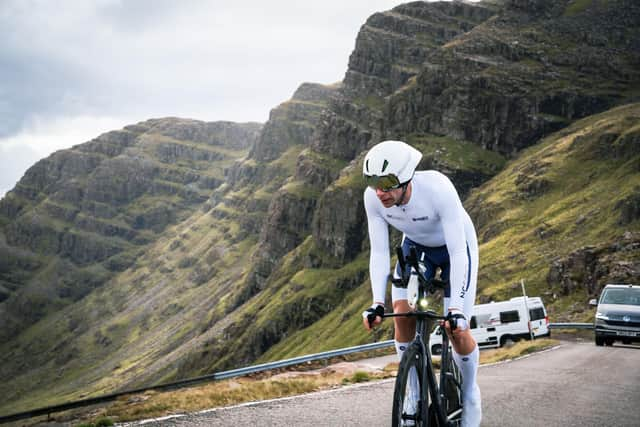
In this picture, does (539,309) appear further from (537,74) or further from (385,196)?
(537,74)

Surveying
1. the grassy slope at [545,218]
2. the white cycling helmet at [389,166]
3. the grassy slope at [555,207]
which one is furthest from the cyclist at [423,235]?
the grassy slope at [555,207]

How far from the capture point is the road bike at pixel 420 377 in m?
4.77

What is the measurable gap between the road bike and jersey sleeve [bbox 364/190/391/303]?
51cm

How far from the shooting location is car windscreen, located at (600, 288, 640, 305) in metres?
22.9

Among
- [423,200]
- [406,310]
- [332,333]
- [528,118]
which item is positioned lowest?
[332,333]

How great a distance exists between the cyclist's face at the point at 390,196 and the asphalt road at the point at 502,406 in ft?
11.1

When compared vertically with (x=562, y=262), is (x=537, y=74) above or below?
above

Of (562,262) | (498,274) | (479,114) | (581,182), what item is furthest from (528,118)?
(562,262)

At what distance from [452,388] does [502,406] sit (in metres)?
3.51

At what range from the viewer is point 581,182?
12412cm

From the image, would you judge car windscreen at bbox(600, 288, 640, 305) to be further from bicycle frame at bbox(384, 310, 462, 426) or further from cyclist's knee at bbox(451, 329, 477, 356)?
bicycle frame at bbox(384, 310, 462, 426)

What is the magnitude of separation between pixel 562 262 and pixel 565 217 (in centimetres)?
3067

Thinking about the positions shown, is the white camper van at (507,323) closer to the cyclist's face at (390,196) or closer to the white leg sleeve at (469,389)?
the white leg sleeve at (469,389)

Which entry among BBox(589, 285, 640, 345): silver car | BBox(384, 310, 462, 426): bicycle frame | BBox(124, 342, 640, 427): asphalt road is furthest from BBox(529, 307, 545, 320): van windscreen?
BBox(384, 310, 462, 426): bicycle frame
